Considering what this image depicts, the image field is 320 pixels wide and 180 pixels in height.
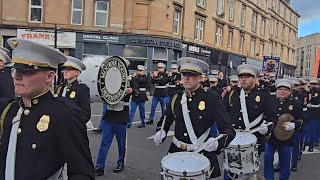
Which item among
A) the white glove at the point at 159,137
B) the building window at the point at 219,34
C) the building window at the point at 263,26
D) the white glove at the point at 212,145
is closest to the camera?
the white glove at the point at 212,145

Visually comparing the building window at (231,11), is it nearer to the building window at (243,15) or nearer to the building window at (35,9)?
the building window at (243,15)

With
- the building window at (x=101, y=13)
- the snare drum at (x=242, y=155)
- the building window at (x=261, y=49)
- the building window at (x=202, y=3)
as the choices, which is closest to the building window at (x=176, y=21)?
the building window at (x=202, y=3)

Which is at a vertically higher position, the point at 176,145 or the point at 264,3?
the point at 264,3

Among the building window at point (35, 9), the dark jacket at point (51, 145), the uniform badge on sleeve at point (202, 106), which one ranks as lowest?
the dark jacket at point (51, 145)

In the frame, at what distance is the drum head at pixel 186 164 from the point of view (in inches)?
139

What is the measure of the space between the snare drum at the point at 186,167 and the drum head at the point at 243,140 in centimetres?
109

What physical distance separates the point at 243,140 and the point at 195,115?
935 millimetres

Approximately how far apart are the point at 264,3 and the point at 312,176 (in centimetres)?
4389

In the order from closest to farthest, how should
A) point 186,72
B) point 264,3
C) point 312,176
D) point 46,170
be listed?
1. point 46,170
2. point 186,72
3. point 312,176
4. point 264,3

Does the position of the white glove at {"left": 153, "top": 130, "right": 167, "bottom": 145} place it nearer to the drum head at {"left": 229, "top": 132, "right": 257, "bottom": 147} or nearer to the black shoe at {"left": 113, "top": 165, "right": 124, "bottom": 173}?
the drum head at {"left": 229, "top": 132, "right": 257, "bottom": 147}

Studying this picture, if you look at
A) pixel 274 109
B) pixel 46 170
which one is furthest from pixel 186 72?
pixel 46 170

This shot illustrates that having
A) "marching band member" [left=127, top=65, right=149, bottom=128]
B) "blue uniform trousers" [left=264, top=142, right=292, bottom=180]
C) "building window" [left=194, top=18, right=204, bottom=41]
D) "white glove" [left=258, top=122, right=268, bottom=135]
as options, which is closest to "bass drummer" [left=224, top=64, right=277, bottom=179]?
"white glove" [left=258, top=122, right=268, bottom=135]

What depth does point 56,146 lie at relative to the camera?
2203mm

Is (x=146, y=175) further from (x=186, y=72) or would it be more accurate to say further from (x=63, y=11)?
(x=63, y=11)
